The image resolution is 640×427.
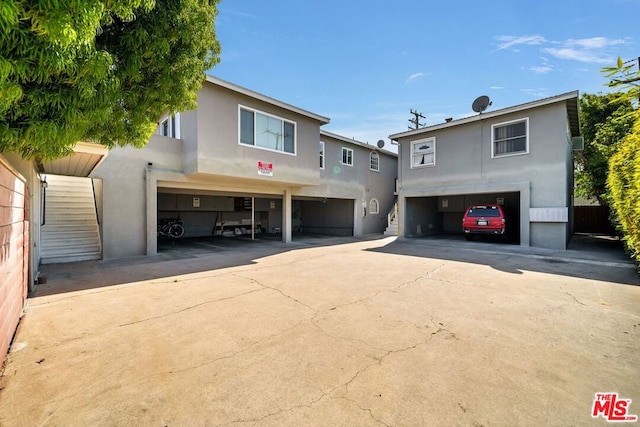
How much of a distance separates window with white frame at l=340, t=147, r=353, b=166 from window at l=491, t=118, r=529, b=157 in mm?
7534

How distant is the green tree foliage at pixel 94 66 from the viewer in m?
2.10

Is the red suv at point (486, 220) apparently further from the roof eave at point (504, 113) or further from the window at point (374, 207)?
the window at point (374, 207)

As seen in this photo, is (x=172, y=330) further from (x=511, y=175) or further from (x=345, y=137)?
(x=345, y=137)

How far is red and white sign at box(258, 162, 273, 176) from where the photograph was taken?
434 inches

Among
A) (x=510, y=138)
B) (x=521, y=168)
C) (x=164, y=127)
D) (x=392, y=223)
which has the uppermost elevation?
(x=164, y=127)

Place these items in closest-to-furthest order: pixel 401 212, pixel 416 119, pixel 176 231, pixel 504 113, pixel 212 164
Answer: pixel 212 164 < pixel 504 113 < pixel 176 231 < pixel 401 212 < pixel 416 119

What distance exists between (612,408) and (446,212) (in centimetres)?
1763

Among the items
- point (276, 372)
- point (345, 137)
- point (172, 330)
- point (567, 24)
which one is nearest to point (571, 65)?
point (567, 24)

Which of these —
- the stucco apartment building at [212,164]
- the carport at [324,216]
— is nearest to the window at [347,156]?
the stucco apartment building at [212,164]

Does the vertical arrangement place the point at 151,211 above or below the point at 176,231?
above

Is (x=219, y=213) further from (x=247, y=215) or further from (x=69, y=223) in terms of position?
(x=69, y=223)

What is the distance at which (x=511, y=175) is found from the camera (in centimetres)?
1226

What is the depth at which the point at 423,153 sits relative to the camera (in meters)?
15.3

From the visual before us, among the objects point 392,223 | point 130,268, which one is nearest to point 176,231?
point 130,268
